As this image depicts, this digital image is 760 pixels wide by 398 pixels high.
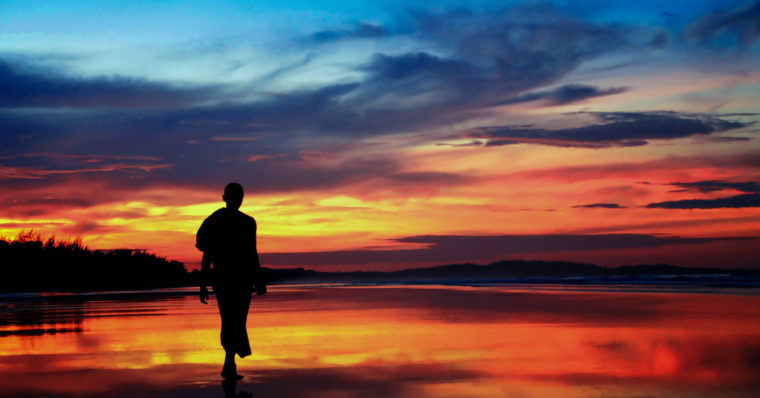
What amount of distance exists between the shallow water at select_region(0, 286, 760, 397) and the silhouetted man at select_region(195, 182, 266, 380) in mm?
622

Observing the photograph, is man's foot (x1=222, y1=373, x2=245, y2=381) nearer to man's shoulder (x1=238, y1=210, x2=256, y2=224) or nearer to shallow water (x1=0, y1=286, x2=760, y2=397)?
shallow water (x1=0, y1=286, x2=760, y2=397)

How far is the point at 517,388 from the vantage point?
6984 mm

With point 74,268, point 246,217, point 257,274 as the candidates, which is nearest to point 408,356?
point 257,274

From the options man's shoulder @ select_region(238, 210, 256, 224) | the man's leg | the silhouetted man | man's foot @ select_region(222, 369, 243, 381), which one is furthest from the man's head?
man's foot @ select_region(222, 369, 243, 381)

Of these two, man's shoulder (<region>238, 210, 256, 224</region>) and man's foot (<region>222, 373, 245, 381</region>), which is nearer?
man's foot (<region>222, 373, 245, 381</region>)

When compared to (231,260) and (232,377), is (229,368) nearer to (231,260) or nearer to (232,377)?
(232,377)

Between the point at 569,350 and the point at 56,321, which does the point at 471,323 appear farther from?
the point at 56,321

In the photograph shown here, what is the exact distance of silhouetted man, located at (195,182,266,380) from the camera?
8.27 meters

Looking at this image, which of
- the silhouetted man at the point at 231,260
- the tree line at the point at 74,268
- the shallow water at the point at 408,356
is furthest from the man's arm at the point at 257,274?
the tree line at the point at 74,268

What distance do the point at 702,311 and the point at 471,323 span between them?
5085 millimetres

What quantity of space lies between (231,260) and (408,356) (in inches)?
93.6

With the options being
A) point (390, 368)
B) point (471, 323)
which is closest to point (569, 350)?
point (390, 368)

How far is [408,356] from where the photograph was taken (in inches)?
364

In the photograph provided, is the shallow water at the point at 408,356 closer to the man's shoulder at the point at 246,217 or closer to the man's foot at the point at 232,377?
the man's foot at the point at 232,377
